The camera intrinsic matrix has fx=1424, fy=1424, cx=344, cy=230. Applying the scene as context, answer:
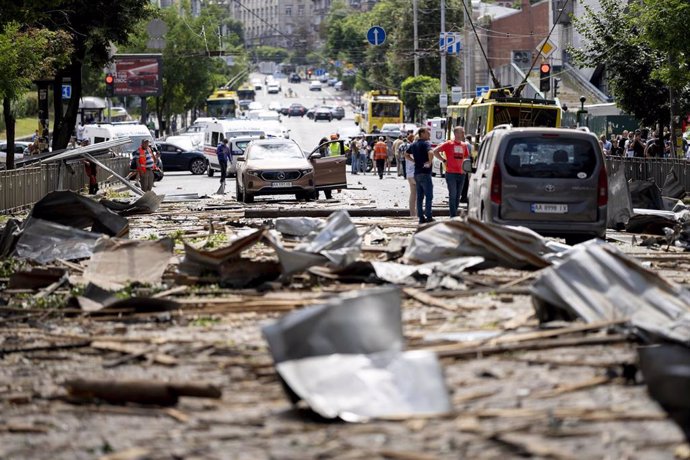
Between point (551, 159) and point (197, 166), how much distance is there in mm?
43140

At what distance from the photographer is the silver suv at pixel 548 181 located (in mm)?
18781

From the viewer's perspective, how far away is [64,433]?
25.0ft

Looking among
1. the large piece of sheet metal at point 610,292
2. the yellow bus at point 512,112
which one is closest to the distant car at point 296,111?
the yellow bus at point 512,112

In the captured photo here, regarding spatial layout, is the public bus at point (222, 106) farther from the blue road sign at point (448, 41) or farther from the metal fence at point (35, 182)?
the metal fence at point (35, 182)

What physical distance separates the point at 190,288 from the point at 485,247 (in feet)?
10.7

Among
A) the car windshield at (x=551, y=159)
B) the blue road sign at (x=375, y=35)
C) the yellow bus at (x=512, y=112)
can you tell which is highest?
the blue road sign at (x=375, y=35)

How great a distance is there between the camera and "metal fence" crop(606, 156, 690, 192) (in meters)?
31.0

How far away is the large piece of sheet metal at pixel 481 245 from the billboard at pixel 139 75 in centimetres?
6932

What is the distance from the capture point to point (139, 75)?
84.1 meters

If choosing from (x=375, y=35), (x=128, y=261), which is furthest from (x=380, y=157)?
(x=128, y=261)

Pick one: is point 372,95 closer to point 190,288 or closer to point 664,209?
point 664,209

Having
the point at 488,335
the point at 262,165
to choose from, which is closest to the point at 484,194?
the point at 488,335

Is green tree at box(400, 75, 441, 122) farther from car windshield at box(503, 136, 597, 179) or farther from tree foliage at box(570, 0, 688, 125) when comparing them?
→ car windshield at box(503, 136, 597, 179)

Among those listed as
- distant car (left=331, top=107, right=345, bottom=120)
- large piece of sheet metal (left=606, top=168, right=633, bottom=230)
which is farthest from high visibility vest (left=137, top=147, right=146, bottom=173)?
distant car (left=331, top=107, right=345, bottom=120)
